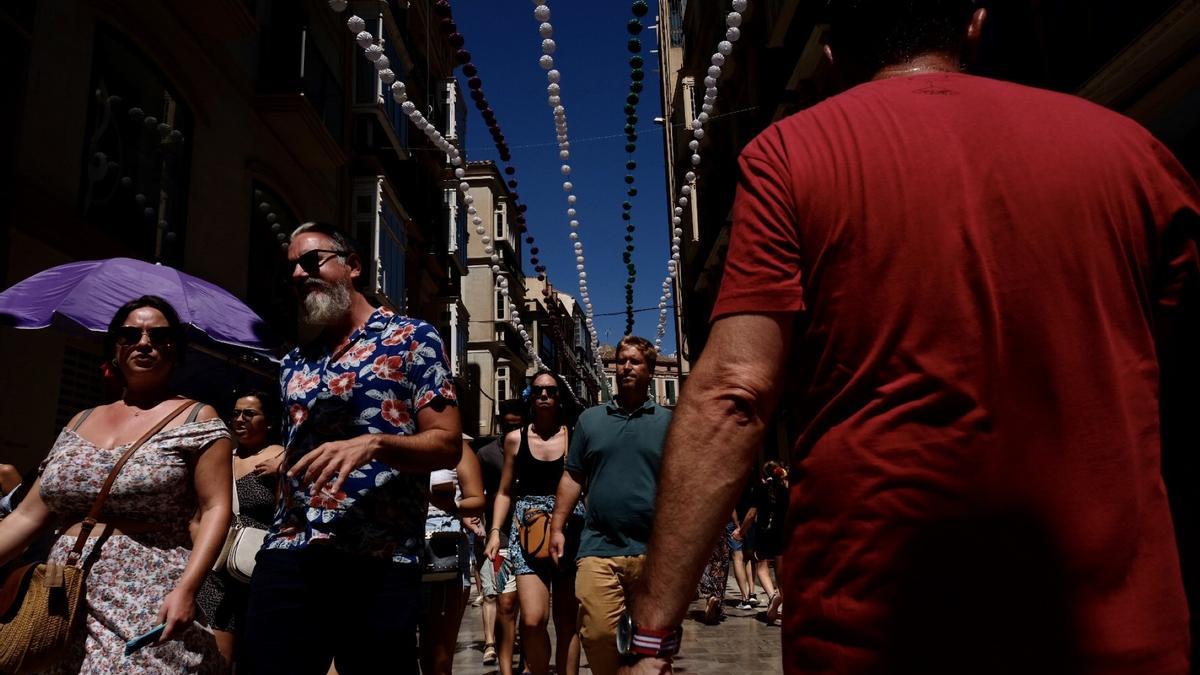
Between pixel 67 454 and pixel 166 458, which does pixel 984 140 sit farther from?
pixel 67 454

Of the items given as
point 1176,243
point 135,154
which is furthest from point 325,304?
point 135,154

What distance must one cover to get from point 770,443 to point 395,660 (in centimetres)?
2245

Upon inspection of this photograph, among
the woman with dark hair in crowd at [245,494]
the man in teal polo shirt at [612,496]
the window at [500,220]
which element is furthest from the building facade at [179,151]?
the window at [500,220]

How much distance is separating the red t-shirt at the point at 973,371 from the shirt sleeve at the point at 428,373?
5.06 ft

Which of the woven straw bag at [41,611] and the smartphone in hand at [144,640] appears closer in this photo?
the woven straw bag at [41,611]

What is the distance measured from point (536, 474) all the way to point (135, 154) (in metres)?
7.21

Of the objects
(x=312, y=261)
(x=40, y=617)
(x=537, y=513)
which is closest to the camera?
(x=40, y=617)

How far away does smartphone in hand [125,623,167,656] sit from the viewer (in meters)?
2.81

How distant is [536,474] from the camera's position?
19.0 feet

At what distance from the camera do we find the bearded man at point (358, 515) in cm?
Result: 261

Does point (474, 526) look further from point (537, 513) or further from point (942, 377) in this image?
point (942, 377)

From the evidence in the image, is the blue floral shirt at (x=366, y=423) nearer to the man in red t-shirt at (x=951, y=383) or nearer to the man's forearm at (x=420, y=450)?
the man's forearm at (x=420, y=450)

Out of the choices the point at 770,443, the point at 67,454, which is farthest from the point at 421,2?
the point at 67,454

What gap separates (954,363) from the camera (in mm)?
1291
